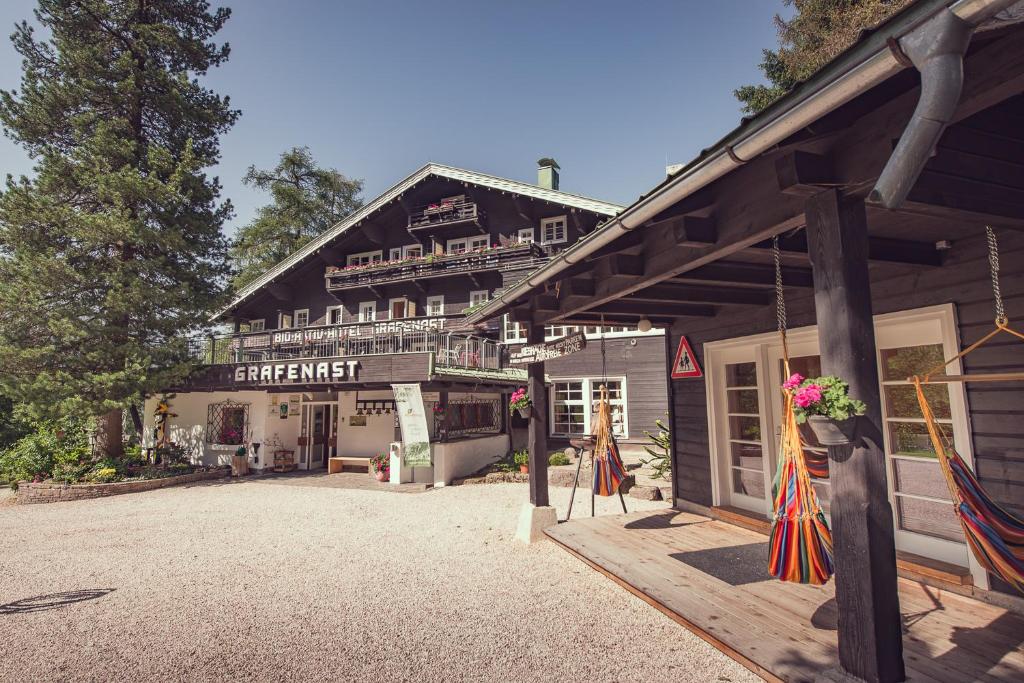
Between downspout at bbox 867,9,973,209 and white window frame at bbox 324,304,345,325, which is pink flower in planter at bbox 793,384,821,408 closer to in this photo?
downspout at bbox 867,9,973,209

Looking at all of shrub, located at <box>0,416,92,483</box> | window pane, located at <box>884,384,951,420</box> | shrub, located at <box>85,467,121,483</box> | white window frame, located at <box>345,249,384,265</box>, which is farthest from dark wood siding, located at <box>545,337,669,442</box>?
shrub, located at <box>0,416,92,483</box>

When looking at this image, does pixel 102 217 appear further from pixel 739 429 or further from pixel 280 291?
pixel 739 429

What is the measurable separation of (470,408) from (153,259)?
9033 millimetres

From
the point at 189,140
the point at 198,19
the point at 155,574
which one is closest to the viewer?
the point at 155,574

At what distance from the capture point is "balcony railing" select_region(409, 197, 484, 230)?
54.9 ft

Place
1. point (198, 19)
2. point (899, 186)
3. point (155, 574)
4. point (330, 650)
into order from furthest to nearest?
point (198, 19), point (155, 574), point (330, 650), point (899, 186)

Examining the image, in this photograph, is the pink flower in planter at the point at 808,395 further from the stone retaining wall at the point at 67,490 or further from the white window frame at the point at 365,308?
the white window frame at the point at 365,308

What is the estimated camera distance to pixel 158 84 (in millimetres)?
13320

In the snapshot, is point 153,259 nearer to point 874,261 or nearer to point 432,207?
point 432,207

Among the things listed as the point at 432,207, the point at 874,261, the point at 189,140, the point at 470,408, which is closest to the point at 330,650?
the point at 874,261

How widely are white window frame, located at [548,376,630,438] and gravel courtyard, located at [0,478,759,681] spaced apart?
6212 mm

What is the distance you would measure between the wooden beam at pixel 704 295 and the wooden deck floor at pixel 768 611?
264cm

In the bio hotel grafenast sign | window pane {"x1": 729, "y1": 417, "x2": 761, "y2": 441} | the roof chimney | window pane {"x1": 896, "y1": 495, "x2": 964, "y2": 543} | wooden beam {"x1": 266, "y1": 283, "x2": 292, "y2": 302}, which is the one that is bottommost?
window pane {"x1": 896, "y1": 495, "x2": 964, "y2": 543}

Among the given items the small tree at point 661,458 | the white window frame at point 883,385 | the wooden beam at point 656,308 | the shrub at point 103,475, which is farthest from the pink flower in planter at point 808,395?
the shrub at point 103,475
